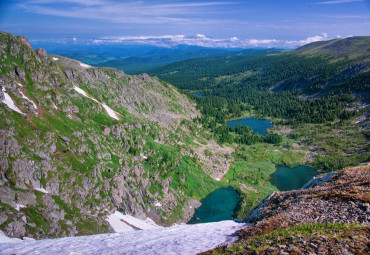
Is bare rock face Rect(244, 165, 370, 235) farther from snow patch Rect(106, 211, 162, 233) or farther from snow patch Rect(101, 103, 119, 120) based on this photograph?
snow patch Rect(101, 103, 119, 120)

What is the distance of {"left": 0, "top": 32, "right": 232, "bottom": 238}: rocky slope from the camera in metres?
56.5

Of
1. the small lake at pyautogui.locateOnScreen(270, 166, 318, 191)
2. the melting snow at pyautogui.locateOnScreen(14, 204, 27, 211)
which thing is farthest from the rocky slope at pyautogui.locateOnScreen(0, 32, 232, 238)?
the small lake at pyautogui.locateOnScreen(270, 166, 318, 191)

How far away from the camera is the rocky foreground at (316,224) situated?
1812 cm

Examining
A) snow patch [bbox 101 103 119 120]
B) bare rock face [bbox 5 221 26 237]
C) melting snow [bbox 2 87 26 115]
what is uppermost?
melting snow [bbox 2 87 26 115]

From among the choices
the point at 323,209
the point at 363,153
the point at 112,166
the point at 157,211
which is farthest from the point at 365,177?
the point at 363,153

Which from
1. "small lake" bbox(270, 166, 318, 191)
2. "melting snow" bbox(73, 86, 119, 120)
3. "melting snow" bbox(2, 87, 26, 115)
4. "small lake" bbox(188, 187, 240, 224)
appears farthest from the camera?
"small lake" bbox(270, 166, 318, 191)

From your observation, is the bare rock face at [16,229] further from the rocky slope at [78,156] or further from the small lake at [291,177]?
the small lake at [291,177]

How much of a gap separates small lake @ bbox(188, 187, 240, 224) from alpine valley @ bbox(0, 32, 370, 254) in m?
2.51

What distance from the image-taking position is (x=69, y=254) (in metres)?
32.6

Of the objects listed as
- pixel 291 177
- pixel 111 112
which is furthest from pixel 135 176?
pixel 291 177

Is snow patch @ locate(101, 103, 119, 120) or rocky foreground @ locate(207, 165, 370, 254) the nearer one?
rocky foreground @ locate(207, 165, 370, 254)

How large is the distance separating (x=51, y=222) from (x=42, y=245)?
20243 millimetres

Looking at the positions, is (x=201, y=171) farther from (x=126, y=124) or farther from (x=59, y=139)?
(x=59, y=139)

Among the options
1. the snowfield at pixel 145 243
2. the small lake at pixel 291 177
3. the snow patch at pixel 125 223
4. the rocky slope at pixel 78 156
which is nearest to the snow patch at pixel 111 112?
the rocky slope at pixel 78 156
